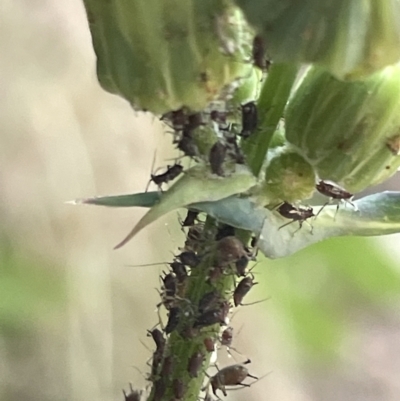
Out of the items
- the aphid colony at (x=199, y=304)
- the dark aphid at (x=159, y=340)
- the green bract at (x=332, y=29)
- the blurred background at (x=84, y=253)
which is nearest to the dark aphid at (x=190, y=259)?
the aphid colony at (x=199, y=304)

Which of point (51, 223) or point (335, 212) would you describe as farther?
point (51, 223)

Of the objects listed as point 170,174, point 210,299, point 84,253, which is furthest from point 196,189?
point 84,253

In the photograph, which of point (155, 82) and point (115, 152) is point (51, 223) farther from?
point (155, 82)

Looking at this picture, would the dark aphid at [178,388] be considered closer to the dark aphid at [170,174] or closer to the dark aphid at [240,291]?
the dark aphid at [240,291]

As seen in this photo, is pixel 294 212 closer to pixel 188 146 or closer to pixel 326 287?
pixel 188 146

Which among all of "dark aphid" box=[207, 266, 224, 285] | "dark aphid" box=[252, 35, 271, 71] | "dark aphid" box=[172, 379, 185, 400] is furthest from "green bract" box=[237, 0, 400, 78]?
"dark aphid" box=[172, 379, 185, 400]

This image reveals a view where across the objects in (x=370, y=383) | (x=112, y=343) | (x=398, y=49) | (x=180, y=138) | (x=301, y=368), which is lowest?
(x=370, y=383)

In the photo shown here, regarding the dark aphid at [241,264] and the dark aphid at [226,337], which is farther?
the dark aphid at [226,337]

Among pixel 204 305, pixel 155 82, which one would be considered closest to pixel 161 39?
pixel 155 82
